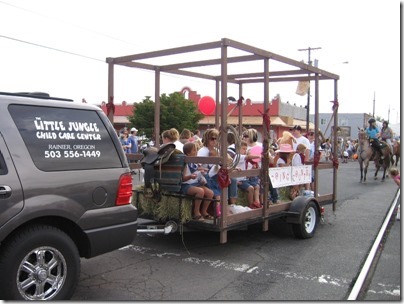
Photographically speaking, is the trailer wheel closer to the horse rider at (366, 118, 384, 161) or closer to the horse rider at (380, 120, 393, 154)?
the horse rider at (366, 118, 384, 161)

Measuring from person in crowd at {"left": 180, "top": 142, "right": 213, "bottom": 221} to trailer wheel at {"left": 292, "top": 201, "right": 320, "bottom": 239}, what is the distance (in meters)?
1.79

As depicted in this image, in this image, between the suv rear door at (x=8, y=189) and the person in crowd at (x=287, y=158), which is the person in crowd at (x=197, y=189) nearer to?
the person in crowd at (x=287, y=158)

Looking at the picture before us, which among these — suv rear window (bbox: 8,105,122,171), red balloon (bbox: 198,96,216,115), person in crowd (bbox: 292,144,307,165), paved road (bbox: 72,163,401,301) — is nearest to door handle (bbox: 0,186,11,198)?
suv rear window (bbox: 8,105,122,171)

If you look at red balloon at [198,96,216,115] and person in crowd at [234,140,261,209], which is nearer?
person in crowd at [234,140,261,209]

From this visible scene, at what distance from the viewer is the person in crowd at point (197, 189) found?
566cm

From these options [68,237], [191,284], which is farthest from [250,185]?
[68,237]

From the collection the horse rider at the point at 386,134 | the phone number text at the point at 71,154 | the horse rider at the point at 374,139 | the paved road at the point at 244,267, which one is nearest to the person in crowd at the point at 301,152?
the paved road at the point at 244,267

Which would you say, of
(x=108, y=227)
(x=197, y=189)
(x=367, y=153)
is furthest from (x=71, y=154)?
(x=367, y=153)

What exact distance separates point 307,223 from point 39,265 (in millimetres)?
4693

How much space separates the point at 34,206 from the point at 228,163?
8.86 ft

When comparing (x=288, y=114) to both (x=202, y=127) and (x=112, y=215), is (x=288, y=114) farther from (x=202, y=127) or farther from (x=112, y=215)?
(x=112, y=215)

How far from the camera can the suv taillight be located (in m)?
4.30

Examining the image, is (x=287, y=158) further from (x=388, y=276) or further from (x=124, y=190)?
(x=124, y=190)

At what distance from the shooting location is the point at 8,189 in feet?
11.3
